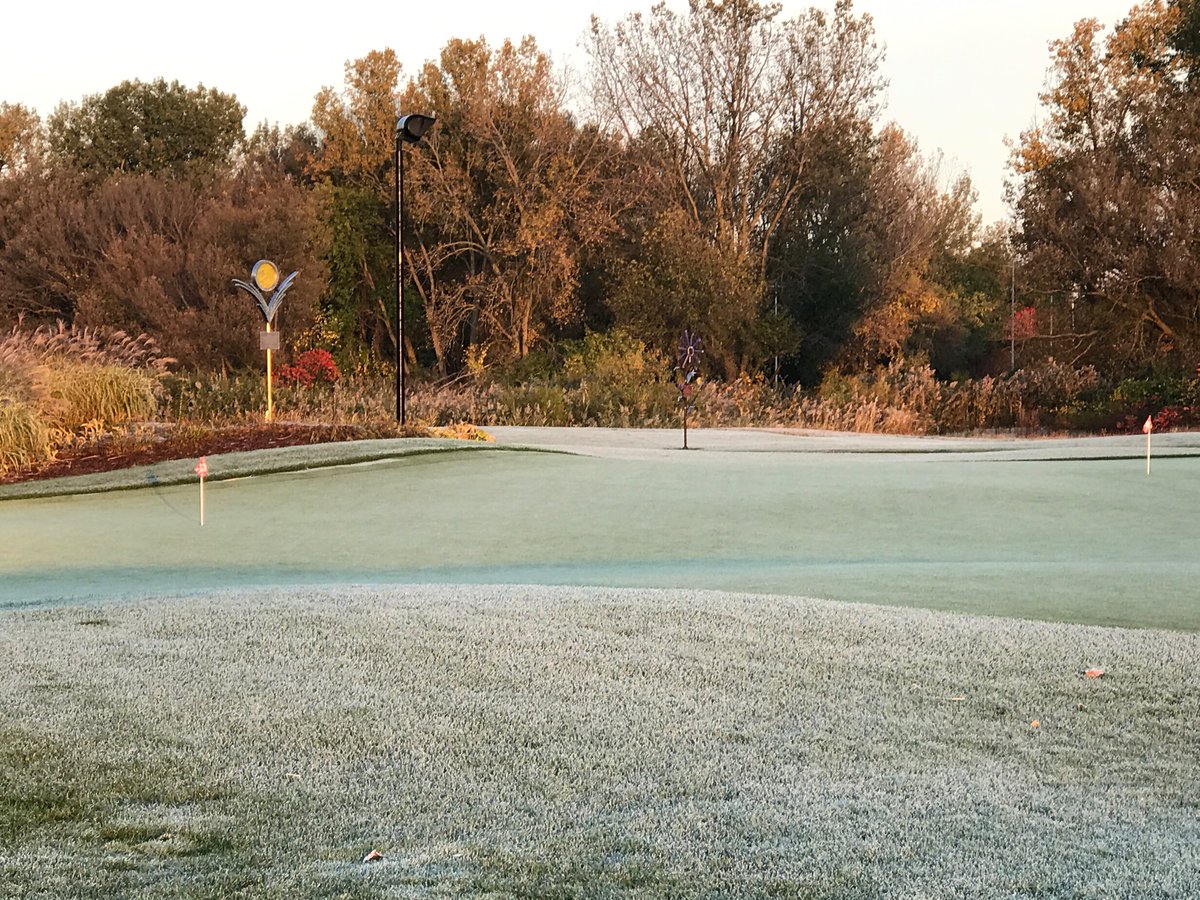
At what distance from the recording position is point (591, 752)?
391 cm

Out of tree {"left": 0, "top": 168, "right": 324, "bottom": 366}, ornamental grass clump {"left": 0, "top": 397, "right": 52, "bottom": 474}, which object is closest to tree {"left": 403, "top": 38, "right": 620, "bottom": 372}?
tree {"left": 0, "top": 168, "right": 324, "bottom": 366}

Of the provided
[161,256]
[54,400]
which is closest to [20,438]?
[54,400]

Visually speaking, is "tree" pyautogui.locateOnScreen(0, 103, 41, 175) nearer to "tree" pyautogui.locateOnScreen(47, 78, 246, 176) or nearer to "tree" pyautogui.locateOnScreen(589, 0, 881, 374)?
"tree" pyautogui.locateOnScreen(47, 78, 246, 176)

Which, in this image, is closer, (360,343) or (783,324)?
(783,324)

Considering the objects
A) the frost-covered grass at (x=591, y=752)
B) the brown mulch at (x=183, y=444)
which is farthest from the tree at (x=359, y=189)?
the frost-covered grass at (x=591, y=752)

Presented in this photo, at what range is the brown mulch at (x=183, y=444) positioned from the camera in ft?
43.6

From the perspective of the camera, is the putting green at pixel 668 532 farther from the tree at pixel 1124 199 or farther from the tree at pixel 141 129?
the tree at pixel 141 129

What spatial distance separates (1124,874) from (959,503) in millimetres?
7693

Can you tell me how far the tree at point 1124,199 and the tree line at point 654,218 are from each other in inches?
2.4

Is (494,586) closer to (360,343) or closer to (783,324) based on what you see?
(783,324)

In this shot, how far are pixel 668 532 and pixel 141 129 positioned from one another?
31.6 metres

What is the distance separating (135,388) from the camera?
15367 mm

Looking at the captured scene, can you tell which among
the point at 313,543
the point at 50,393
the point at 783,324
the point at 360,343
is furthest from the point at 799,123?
the point at 313,543

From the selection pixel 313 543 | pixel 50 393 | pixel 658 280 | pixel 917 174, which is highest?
pixel 917 174
